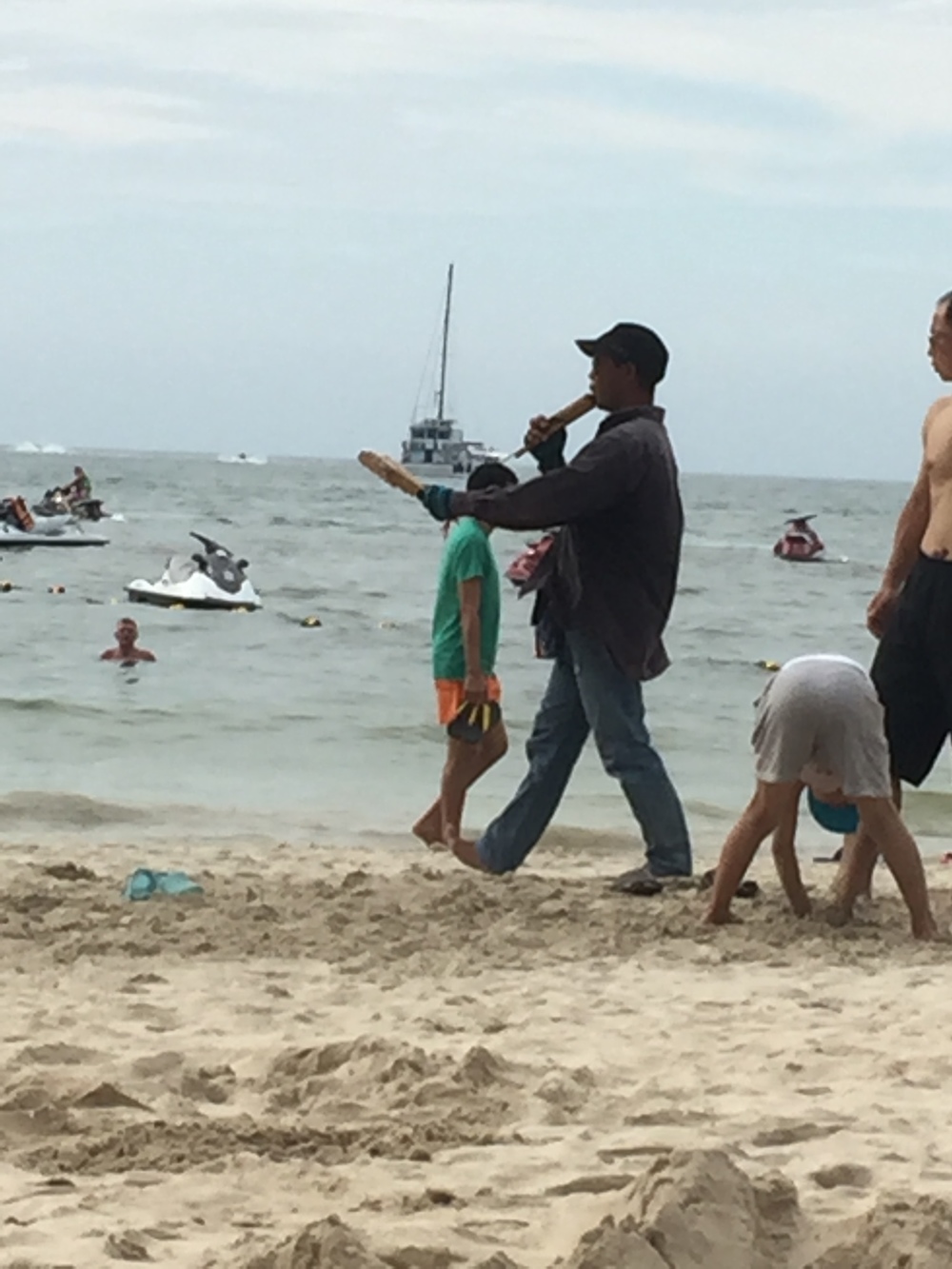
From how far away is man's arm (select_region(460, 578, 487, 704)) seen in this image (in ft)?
23.8

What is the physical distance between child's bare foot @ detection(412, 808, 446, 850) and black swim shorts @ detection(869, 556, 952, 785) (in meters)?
2.90

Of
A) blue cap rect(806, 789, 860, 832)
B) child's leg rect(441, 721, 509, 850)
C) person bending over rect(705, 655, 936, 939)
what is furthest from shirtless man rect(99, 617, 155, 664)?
person bending over rect(705, 655, 936, 939)

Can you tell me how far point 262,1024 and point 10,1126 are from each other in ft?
3.32

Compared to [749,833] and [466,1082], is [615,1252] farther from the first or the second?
[749,833]

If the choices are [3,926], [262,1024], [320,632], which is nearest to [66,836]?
[3,926]

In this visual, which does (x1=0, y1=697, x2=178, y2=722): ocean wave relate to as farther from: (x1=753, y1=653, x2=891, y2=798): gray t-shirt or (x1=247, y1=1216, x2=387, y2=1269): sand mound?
(x1=247, y1=1216, x2=387, y2=1269): sand mound

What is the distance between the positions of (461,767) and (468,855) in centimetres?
75

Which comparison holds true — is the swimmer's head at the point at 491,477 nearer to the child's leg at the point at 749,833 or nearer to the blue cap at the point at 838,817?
the blue cap at the point at 838,817

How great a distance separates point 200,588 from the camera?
2217cm

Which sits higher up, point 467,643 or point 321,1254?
point 467,643

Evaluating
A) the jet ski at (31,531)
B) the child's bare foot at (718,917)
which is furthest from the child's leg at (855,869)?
the jet ski at (31,531)

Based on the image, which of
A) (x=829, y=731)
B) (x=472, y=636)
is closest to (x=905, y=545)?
(x=829, y=731)

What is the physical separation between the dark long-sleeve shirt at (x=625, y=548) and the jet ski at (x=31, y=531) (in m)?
26.6

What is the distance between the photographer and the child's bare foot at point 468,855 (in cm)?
690
